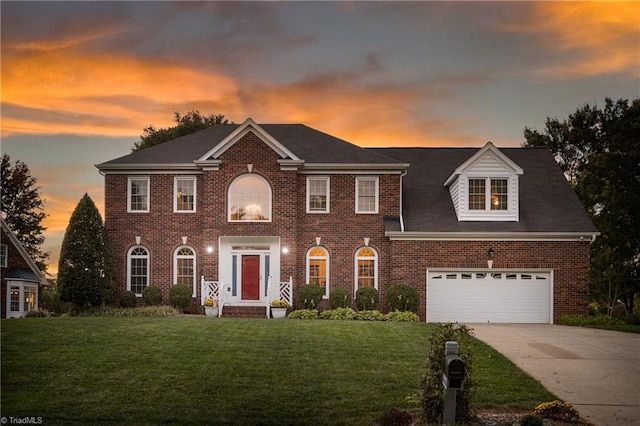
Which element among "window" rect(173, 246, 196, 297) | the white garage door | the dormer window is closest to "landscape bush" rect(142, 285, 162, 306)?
"window" rect(173, 246, 196, 297)

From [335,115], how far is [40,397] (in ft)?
73.3

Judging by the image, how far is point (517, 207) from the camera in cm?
2817

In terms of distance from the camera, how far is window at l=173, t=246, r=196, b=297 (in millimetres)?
28689

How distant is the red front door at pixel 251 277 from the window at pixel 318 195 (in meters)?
2.99

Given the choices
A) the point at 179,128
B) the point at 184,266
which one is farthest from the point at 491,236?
the point at 179,128

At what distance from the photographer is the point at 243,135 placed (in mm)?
27938

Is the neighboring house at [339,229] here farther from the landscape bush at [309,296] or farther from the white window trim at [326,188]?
the landscape bush at [309,296]

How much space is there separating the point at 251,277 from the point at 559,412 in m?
18.0

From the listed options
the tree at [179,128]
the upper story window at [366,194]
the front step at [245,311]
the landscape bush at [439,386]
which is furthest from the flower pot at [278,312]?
the tree at [179,128]

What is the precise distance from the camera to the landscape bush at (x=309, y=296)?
27109 millimetres

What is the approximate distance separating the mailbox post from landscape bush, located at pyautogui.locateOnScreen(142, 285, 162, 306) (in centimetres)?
1904

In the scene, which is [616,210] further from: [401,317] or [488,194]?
[401,317]

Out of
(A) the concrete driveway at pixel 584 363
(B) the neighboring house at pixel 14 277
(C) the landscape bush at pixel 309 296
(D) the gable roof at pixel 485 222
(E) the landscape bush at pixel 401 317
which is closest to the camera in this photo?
(A) the concrete driveway at pixel 584 363

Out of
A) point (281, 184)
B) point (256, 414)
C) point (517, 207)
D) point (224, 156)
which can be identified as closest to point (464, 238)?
point (517, 207)
